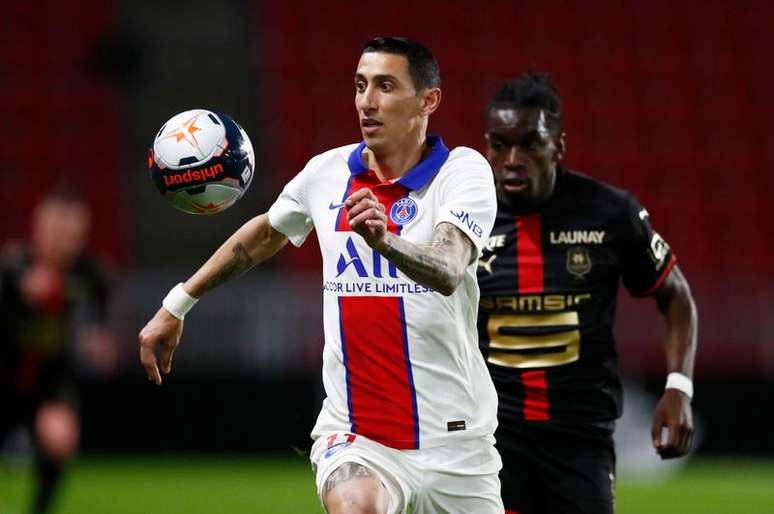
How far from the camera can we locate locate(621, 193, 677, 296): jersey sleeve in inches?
215

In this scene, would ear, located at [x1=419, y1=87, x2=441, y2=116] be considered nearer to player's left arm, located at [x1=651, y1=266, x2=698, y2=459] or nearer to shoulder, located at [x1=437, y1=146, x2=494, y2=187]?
shoulder, located at [x1=437, y1=146, x2=494, y2=187]

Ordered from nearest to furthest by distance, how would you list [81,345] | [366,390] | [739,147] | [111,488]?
[366,390], [111,488], [81,345], [739,147]

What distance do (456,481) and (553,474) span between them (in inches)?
41.6

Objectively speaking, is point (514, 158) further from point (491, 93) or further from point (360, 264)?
point (491, 93)

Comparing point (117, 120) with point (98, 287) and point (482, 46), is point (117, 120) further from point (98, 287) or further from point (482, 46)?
point (98, 287)

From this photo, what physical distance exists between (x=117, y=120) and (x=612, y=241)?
37.1ft

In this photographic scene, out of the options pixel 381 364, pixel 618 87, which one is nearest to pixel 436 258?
pixel 381 364

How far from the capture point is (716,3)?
57.3 feet

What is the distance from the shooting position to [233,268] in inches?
186

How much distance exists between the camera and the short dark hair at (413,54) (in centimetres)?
444

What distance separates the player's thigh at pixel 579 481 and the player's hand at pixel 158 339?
160 centimetres

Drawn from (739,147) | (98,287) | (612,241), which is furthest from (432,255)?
(739,147)

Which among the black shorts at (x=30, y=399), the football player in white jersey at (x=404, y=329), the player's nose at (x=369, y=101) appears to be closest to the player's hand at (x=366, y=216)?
the football player in white jersey at (x=404, y=329)

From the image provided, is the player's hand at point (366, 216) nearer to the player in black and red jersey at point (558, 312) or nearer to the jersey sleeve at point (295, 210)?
the jersey sleeve at point (295, 210)
